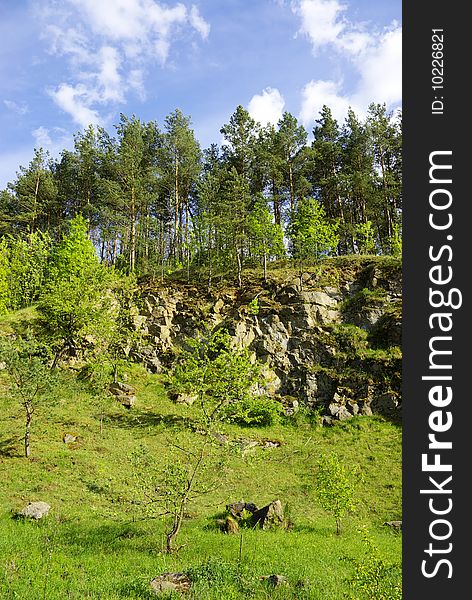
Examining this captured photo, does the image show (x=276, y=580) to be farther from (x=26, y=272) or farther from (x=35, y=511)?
(x=26, y=272)

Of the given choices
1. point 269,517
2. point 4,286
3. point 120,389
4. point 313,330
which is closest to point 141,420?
point 120,389

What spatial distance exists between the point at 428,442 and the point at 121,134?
56.9 m

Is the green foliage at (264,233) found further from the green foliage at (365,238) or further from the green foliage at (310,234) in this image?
the green foliage at (365,238)

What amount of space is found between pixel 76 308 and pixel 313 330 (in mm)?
22162

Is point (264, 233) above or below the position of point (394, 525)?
above

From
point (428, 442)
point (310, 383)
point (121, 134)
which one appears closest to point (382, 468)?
point (310, 383)

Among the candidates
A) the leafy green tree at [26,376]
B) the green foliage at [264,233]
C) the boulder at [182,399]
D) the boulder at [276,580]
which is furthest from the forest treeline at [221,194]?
the boulder at [276,580]

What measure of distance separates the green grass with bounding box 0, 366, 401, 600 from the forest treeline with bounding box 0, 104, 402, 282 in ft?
68.9

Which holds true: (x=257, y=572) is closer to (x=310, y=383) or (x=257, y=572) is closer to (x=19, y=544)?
(x=19, y=544)

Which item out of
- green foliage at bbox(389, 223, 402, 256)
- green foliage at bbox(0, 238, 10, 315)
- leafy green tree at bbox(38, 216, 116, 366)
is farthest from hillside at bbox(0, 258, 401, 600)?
green foliage at bbox(0, 238, 10, 315)

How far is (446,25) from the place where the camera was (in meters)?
5.06

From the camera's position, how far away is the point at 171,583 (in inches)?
361

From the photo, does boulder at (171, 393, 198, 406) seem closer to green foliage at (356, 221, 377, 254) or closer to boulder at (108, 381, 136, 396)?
boulder at (108, 381, 136, 396)

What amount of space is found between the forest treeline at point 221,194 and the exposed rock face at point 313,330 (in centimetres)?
543
